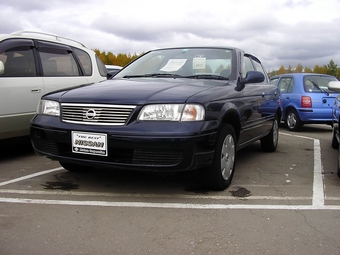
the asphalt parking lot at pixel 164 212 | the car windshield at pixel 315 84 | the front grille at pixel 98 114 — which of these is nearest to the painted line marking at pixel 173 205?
the asphalt parking lot at pixel 164 212

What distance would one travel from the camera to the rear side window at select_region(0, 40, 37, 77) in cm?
529

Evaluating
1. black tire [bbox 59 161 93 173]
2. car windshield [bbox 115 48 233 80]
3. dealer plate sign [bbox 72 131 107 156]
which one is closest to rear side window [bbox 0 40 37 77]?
car windshield [bbox 115 48 233 80]

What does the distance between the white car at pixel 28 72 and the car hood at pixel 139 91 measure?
1527 millimetres

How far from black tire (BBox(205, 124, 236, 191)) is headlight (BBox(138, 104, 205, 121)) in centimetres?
46

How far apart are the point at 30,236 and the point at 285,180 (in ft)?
Result: 9.81

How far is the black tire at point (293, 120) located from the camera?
1009 centimetres

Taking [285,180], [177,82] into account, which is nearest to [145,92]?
[177,82]

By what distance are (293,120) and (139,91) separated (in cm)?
737

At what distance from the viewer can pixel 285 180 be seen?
184 inches

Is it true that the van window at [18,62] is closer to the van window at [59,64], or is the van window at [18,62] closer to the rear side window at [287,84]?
the van window at [59,64]

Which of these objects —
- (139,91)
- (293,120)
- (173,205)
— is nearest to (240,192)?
(173,205)

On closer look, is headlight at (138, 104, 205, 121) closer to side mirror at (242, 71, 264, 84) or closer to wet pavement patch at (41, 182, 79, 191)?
wet pavement patch at (41, 182, 79, 191)

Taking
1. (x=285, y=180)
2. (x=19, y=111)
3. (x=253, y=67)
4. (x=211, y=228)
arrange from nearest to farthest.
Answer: (x=211, y=228) → (x=285, y=180) → (x=19, y=111) → (x=253, y=67)

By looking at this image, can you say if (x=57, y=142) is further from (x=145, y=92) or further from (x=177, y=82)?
(x=177, y=82)
